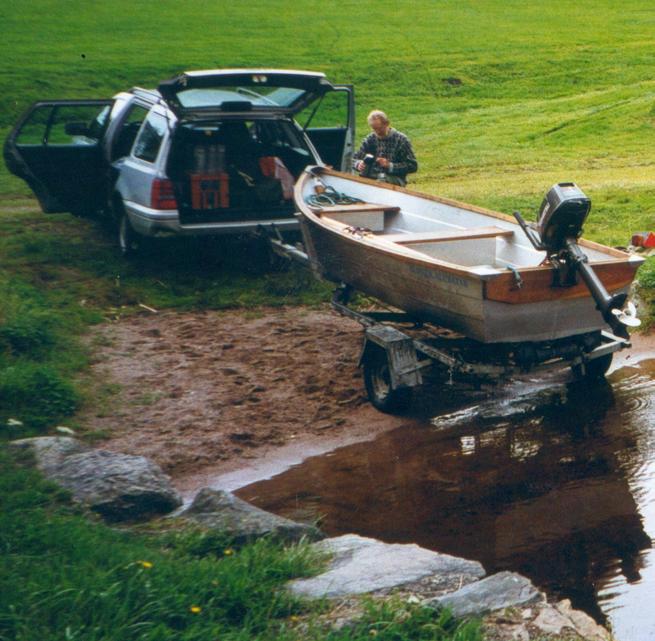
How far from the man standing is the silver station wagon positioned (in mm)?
344

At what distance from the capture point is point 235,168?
→ 11.4 meters

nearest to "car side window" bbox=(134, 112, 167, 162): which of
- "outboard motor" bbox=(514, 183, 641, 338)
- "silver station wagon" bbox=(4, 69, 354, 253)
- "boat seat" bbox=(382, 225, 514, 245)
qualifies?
"silver station wagon" bbox=(4, 69, 354, 253)

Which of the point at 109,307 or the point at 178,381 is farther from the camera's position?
the point at 109,307

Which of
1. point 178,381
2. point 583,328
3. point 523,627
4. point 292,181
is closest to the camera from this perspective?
point 523,627

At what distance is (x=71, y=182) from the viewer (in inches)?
469

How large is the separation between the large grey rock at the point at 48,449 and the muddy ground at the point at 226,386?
2.64 feet

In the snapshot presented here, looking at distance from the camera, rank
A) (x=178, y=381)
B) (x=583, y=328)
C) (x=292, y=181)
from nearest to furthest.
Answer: (x=583, y=328) < (x=178, y=381) < (x=292, y=181)

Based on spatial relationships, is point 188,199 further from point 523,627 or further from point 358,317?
point 523,627

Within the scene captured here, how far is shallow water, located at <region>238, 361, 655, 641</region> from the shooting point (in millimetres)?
5746

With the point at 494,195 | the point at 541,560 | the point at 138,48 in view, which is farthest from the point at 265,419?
the point at 138,48

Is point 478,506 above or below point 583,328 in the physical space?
below

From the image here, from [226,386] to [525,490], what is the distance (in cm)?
282

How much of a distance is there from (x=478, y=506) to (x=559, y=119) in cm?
1781

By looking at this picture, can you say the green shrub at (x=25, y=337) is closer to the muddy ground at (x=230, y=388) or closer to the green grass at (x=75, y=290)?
the green grass at (x=75, y=290)
